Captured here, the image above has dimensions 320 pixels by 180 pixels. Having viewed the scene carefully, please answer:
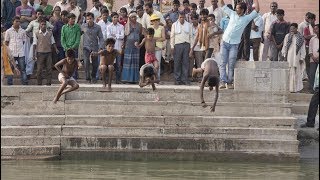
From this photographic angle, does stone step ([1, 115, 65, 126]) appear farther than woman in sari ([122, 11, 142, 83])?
No

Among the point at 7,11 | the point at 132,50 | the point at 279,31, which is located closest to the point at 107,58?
the point at 132,50

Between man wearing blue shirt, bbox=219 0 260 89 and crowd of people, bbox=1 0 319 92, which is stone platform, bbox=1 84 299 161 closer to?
man wearing blue shirt, bbox=219 0 260 89

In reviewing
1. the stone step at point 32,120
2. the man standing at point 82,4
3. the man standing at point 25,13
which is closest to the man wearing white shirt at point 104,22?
the man standing at point 25,13

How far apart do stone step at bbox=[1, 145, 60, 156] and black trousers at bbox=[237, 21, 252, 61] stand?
4.01 meters

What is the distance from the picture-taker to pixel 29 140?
52.3 ft

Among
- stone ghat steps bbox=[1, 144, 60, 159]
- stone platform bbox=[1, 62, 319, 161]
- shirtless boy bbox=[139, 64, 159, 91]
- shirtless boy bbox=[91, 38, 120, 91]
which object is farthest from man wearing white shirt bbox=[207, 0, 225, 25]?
stone ghat steps bbox=[1, 144, 60, 159]

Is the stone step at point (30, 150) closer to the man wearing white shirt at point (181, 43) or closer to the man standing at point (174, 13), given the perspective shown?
the man wearing white shirt at point (181, 43)

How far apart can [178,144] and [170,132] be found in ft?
0.82

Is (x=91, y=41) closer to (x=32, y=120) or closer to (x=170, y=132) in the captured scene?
(x=32, y=120)

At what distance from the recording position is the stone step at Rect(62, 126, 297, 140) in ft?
53.1

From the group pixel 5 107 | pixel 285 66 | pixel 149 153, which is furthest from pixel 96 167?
pixel 285 66

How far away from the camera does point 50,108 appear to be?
16.5m

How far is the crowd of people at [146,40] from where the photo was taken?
60.8 feet

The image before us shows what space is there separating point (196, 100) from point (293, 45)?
2956mm
